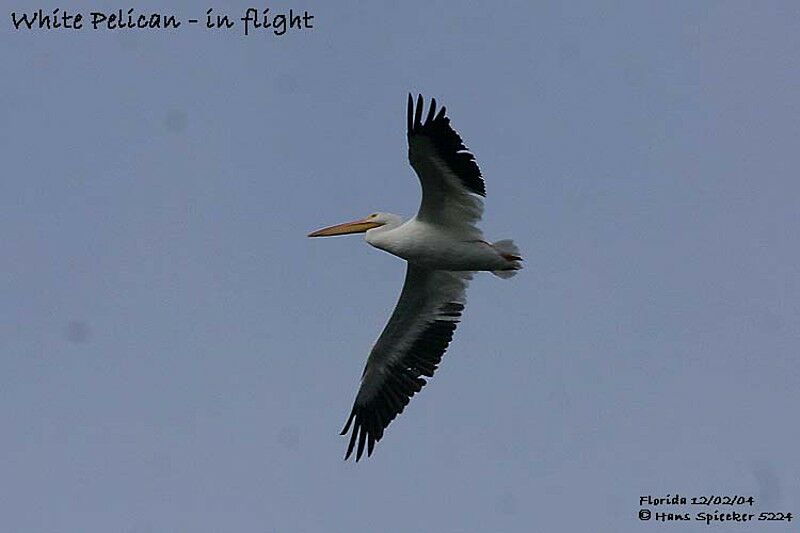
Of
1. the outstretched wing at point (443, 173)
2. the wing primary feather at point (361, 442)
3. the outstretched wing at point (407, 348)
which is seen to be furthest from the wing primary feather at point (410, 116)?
the wing primary feather at point (361, 442)

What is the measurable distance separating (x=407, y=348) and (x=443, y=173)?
8.34 ft

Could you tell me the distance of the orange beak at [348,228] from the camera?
12695 mm

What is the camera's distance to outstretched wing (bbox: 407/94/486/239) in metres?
10.9

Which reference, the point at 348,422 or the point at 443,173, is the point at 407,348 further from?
the point at 443,173

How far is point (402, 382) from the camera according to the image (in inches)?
514

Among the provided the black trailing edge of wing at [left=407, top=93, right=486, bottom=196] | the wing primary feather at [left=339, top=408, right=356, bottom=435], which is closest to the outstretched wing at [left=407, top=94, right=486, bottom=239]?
the black trailing edge of wing at [left=407, top=93, right=486, bottom=196]

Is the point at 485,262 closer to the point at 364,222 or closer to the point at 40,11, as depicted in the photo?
the point at 364,222

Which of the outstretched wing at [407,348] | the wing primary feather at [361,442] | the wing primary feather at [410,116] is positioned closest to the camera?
the wing primary feather at [410,116]

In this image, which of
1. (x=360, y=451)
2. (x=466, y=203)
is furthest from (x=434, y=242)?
(x=360, y=451)

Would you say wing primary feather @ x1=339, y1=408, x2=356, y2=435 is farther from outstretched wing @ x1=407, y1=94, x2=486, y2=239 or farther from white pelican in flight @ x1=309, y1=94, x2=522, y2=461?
outstretched wing @ x1=407, y1=94, x2=486, y2=239

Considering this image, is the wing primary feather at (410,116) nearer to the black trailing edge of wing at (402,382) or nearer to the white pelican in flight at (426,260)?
the white pelican in flight at (426,260)

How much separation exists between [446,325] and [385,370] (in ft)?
2.82

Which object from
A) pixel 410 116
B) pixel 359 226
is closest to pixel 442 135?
pixel 410 116

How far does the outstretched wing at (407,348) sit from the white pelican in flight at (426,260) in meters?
0.01
